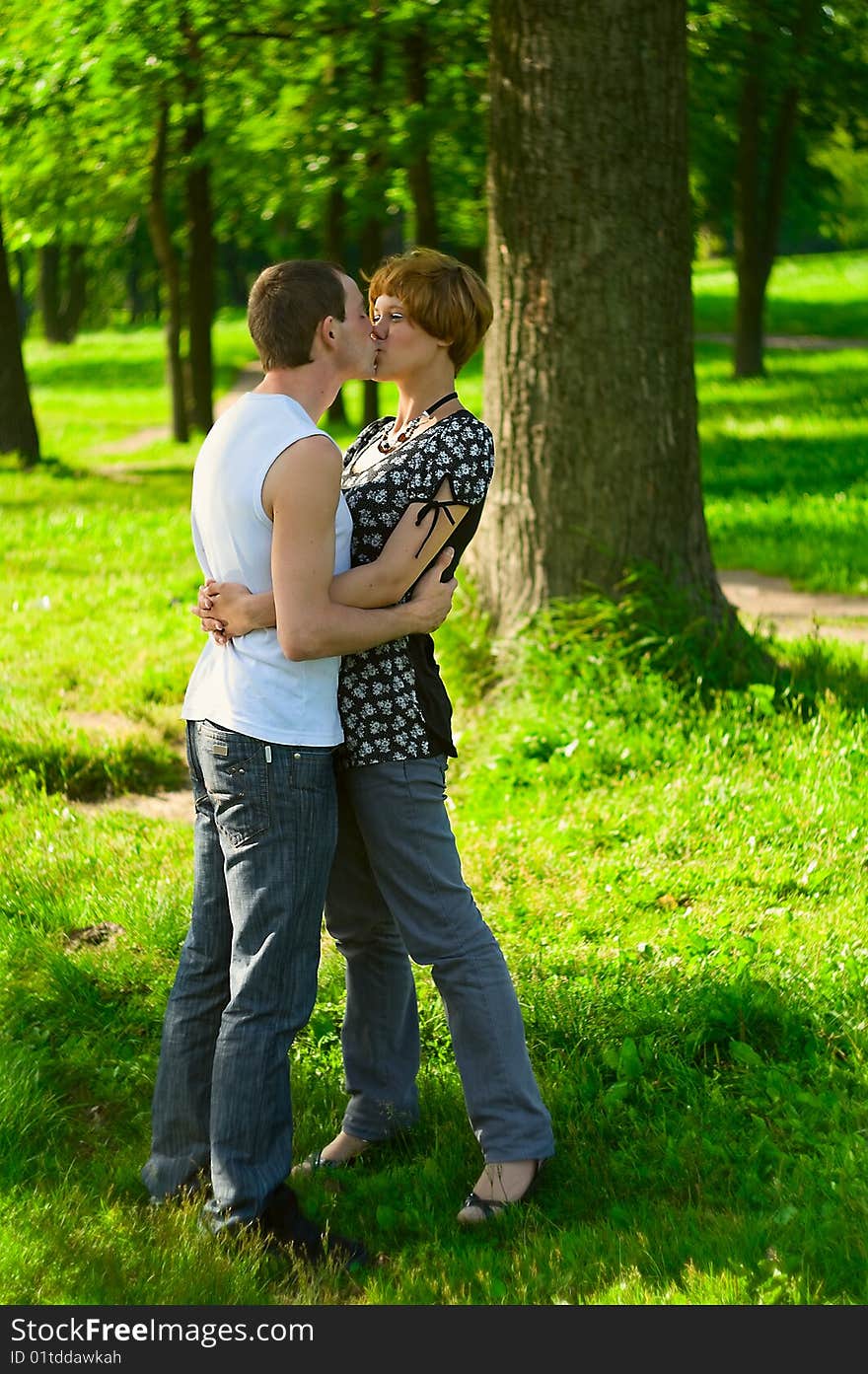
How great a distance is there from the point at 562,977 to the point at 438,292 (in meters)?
2.23

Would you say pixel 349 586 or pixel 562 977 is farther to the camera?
pixel 562 977

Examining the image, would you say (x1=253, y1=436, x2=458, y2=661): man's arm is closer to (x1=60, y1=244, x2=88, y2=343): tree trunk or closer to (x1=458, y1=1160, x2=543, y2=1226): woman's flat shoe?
(x1=458, y1=1160, x2=543, y2=1226): woman's flat shoe

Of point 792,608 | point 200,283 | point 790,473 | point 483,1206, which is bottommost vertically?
point 790,473

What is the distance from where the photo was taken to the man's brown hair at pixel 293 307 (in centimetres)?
303

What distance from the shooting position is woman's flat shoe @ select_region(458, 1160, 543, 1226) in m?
3.44

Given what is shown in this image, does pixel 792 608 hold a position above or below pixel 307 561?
below

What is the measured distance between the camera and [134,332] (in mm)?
49750

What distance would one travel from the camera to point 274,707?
122 inches

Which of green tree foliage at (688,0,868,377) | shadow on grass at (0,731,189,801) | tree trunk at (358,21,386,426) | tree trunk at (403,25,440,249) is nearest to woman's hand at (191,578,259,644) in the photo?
shadow on grass at (0,731,189,801)

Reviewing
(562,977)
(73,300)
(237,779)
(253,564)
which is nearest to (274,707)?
(237,779)

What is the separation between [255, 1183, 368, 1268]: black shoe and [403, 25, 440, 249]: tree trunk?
8.24 metres

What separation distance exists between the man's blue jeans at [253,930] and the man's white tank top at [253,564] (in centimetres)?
5

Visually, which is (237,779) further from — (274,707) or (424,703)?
(424,703)

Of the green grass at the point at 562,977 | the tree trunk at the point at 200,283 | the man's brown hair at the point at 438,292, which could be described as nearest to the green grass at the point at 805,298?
the tree trunk at the point at 200,283
